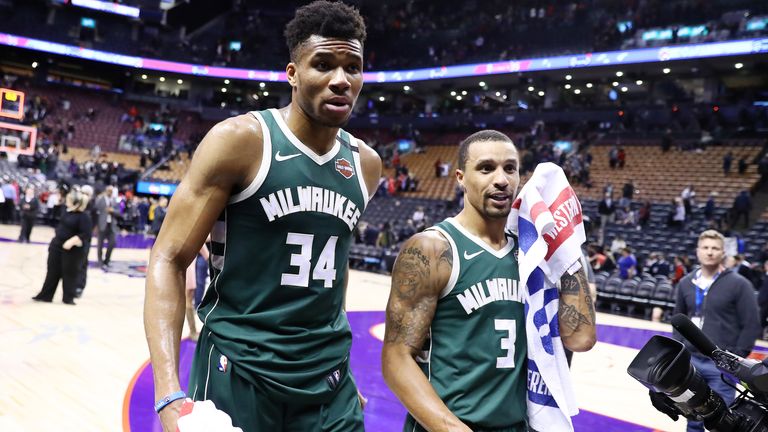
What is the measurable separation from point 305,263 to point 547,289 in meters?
0.84

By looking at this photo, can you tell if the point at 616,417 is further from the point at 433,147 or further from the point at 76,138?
the point at 76,138

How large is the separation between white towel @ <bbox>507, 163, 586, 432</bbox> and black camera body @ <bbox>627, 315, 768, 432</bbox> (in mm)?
350

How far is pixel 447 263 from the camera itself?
216cm

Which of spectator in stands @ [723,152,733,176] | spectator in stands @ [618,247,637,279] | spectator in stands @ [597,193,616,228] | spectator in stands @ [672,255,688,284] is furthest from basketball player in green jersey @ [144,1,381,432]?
spectator in stands @ [723,152,733,176]

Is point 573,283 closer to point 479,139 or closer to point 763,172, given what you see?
point 479,139

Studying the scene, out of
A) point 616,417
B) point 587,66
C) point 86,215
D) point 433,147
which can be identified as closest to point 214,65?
point 433,147

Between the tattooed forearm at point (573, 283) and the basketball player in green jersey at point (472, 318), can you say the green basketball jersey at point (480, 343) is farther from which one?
the tattooed forearm at point (573, 283)

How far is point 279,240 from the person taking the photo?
1843 mm

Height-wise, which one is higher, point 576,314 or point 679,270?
point 576,314

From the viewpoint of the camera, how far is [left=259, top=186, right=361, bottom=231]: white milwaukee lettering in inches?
71.5

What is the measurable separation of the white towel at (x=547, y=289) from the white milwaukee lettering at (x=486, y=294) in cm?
8

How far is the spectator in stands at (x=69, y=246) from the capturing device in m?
7.70

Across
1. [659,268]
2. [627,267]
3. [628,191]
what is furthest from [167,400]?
[628,191]

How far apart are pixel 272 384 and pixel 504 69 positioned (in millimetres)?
27136
